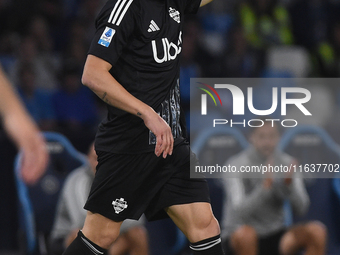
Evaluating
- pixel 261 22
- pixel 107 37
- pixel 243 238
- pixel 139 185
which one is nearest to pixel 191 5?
pixel 107 37

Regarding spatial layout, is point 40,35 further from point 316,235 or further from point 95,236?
point 95,236

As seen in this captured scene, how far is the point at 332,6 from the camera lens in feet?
30.2

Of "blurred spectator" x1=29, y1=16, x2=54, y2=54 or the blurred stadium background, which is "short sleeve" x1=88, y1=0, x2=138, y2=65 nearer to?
the blurred stadium background

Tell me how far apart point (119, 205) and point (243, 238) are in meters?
1.82

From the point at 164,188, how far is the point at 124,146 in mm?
322

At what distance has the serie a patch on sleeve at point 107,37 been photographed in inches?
112

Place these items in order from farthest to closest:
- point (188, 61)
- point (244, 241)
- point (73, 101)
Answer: point (188, 61), point (73, 101), point (244, 241)

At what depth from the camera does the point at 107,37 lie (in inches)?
112

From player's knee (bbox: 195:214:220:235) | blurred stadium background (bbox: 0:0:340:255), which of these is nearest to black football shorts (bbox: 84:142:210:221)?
player's knee (bbox: 195:214:220:235)

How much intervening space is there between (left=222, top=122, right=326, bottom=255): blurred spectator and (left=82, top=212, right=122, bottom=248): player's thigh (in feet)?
5.88

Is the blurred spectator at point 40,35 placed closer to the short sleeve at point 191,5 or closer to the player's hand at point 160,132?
the short sleeve at point 191,5

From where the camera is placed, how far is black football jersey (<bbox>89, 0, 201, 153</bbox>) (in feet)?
9.50

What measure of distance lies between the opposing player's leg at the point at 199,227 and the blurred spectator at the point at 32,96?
3589mm

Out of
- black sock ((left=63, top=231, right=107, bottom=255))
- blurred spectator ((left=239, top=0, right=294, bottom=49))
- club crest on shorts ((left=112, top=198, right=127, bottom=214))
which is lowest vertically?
black sock ((left=63, top=231, right=107, bottom=255))
